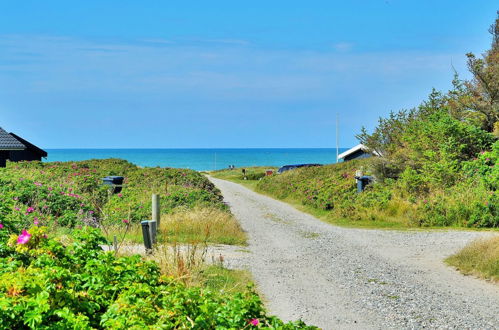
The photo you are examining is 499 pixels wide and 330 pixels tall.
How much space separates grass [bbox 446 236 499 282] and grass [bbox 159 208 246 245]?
5917 mm

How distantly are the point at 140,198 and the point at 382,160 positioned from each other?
10.9 metres

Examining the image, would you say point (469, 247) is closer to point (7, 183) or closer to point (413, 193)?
point (413, 193)

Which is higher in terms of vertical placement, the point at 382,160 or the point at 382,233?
the point at 382,160

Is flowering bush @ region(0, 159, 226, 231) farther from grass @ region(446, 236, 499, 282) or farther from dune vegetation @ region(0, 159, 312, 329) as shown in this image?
grass @ region(446, 236, 499, 282)

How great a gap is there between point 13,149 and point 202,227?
2200 cm

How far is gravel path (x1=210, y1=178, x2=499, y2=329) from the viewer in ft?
27.1

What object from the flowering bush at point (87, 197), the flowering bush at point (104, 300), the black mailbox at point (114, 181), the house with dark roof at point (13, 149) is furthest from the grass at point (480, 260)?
the house with dark roof at point (13, 149)

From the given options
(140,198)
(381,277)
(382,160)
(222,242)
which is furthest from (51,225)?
(382,160)

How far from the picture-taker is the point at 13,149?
33.2 m

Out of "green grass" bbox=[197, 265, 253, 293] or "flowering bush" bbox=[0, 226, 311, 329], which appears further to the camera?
"green grass" bbox=[197, 265, 253, 293]

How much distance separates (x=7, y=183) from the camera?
→ 1922 centimetres

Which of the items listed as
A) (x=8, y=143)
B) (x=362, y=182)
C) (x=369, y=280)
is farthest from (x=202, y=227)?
(x=8, y=143)

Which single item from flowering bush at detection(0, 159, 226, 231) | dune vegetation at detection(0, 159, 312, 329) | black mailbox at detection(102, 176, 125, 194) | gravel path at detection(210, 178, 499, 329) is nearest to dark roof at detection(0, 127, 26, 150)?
flowering bush at detection(0, 159, 226, 231)

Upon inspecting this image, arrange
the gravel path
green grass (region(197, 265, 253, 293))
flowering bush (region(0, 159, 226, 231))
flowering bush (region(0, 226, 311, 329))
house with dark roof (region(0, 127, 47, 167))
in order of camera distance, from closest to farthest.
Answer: flowering bush (region(0, 226, 311, 329)) → the gravel path → green grass (region(197, 265, 253, 293)) → flowering bush (region(0, 159, 226, 231)) → house with dark roof (region(0, 127, 47, 167))
